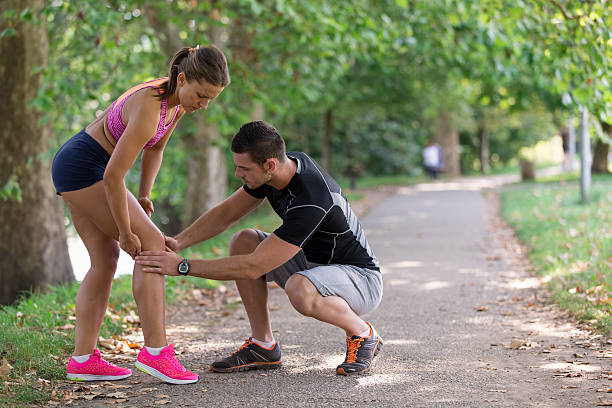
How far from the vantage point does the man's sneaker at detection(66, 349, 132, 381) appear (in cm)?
409

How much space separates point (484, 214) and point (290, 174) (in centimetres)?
1129

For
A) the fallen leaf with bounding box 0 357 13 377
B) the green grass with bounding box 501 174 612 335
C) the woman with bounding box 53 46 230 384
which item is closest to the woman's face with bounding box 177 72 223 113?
the woman with bounding box 53 46 230 384

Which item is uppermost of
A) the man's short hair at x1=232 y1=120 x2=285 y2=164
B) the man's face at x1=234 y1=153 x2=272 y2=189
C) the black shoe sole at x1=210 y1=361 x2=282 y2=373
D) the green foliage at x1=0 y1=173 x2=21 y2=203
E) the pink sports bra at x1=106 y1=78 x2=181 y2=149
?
the pink sports bra at x1=106 y1=78 x2=181 y2=149

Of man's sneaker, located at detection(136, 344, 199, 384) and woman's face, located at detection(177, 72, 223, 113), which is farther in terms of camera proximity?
man's sneaker, located at detection(136, 344, 199, 384)

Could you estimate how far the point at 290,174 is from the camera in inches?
157

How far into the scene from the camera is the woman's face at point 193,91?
368cm

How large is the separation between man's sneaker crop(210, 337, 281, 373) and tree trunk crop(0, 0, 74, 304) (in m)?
3.80

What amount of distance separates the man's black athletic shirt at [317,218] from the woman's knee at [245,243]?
24cm

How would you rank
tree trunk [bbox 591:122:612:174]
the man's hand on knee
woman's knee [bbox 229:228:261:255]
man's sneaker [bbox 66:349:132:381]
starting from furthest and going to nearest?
tree trunk [bbox 591:122:612:174] → woman's knee [bbox 229:228:261:255] → man's sneaker [bbox 66:349:132:381] → the man's hand on knee

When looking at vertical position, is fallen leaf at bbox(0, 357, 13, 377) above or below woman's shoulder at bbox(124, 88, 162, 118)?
below

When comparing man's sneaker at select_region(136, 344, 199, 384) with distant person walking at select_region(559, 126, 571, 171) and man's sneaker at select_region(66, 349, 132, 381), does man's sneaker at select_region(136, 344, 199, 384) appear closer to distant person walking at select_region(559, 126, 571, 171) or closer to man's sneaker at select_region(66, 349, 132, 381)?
man's sneaker at select_region(66, 349, 132, 381)

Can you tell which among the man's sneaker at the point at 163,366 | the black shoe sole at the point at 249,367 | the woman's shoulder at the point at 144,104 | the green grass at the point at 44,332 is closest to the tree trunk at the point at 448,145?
the green grass at the point at 44,332

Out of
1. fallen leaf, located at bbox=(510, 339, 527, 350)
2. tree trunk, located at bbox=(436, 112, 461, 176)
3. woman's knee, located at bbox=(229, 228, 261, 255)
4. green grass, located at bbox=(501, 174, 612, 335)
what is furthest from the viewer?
tree trunk, located at bbox=(436, 112, 461, 176)

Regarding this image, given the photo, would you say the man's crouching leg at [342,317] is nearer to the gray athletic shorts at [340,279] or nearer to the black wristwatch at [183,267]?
the gray athletic shorts at [340,279]
